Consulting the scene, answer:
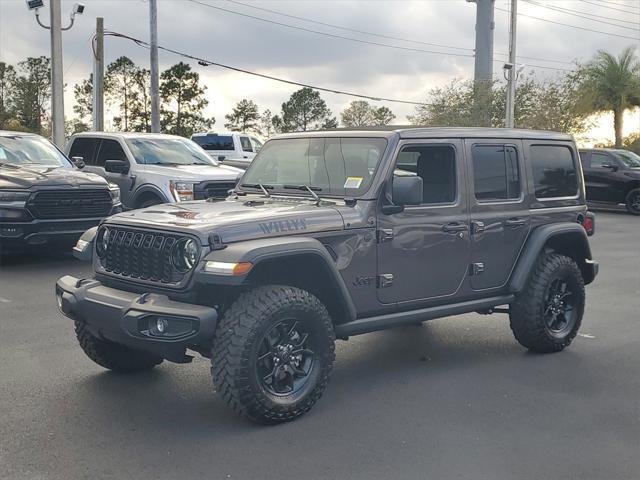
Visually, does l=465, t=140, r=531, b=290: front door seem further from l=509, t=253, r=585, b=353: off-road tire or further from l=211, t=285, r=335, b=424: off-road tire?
l=211, t=285, r=335, b=424: off-road tire

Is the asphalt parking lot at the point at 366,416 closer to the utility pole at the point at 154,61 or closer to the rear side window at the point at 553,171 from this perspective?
the rear side window at the point at 553,171

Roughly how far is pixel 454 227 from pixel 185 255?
7.03 feet

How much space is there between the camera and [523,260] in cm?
627

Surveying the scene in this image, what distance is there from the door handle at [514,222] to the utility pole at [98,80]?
23368 millimetres

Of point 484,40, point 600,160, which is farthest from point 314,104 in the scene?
point 600,160

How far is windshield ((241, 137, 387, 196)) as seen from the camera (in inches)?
216

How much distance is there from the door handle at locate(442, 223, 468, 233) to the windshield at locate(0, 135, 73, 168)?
7.81m

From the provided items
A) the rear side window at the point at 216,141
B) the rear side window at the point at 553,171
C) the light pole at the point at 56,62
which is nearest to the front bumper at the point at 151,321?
the rear side window at the point at 553,171

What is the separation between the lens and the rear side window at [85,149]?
1391 cm

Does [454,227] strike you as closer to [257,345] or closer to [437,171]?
[437,171]

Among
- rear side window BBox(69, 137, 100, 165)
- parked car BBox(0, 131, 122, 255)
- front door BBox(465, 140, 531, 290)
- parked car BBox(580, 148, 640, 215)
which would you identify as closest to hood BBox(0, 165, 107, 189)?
parked car BBox(0, 131, 122, 255)

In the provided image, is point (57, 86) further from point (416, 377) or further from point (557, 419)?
point (557, 419)

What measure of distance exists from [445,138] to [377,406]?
210 cm

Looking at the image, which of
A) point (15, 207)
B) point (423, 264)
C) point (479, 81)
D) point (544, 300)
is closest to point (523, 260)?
point (544, 300)
